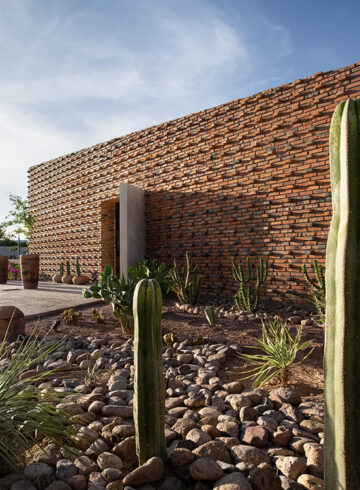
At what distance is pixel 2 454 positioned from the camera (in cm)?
135

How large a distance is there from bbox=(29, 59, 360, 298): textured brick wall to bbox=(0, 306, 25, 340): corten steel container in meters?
3.76

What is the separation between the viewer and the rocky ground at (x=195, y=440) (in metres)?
1.32

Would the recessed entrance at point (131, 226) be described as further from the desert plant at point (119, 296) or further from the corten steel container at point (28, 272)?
the desert plant at point (119, 296)

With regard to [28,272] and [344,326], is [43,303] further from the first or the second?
[344,326]

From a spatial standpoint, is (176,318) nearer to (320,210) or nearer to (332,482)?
(320,210)

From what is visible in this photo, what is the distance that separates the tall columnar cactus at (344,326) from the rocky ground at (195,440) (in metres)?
0.38

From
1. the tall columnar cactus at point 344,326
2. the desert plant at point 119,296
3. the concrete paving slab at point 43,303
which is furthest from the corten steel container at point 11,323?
the tall columnar cactus at point 344,326

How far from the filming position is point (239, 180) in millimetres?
6094

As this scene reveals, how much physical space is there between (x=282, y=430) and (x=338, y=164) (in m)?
1.39

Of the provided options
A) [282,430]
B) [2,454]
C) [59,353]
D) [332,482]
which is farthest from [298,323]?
[2,454]

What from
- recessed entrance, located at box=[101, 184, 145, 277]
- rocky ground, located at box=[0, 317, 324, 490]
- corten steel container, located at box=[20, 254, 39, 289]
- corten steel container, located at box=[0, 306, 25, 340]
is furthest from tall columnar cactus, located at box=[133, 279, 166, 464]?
corten steel container, located at box=[20, 254, 39, 289]

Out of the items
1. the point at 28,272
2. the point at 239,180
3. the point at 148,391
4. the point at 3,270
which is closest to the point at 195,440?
the point at 148,391

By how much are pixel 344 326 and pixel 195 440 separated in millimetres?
1057

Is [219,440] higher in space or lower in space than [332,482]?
lower
